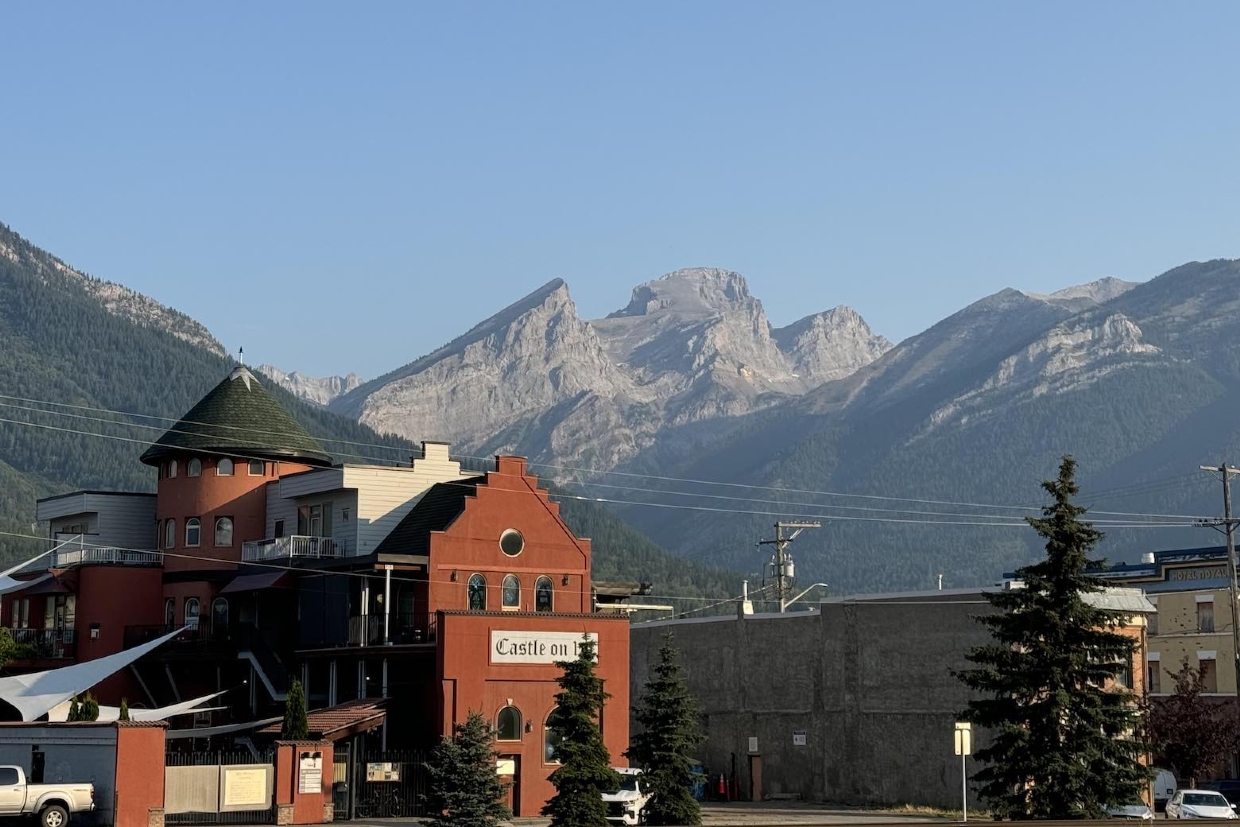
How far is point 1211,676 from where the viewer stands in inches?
3420

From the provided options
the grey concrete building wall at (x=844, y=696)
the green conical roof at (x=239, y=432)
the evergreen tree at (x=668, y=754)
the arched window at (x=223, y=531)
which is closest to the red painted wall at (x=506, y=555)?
the evergreen tree at (x=668, y=754)

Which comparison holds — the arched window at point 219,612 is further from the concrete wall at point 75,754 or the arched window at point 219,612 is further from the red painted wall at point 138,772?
the red painted wall at point 138,772

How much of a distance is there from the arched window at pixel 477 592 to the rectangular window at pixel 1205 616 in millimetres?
41383

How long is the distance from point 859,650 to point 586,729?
2473 centimetres

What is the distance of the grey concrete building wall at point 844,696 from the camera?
68062 mm

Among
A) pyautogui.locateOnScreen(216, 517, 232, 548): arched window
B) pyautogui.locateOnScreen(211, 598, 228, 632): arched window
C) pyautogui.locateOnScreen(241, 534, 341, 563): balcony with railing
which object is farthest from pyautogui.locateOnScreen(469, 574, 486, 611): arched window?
pyautogui.locateOnScreen(216, 517, 232, 548): arched window

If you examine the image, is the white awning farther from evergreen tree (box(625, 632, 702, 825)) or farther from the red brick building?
evergreen tree (box(625, 632, 702, 825))

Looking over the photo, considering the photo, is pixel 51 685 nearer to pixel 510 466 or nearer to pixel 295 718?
pixel 295 718

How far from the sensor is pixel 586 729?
162ft

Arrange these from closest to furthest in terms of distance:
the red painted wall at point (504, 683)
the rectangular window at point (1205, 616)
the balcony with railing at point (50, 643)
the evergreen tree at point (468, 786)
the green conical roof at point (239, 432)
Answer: the evergreen tree at point (468, 786)
the red painted wall at point (504, 683)
the balcony with railing at point (50, 643)
the green conical roof at point (239, 432)
the rectangular window at point (1205, 616)

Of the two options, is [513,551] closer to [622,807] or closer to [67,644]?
[622,807]

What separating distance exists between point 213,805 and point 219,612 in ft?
72.6

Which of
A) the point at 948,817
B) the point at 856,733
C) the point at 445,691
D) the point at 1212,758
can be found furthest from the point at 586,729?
the point at 1212,758

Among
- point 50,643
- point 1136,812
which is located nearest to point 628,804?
point 1136,812
